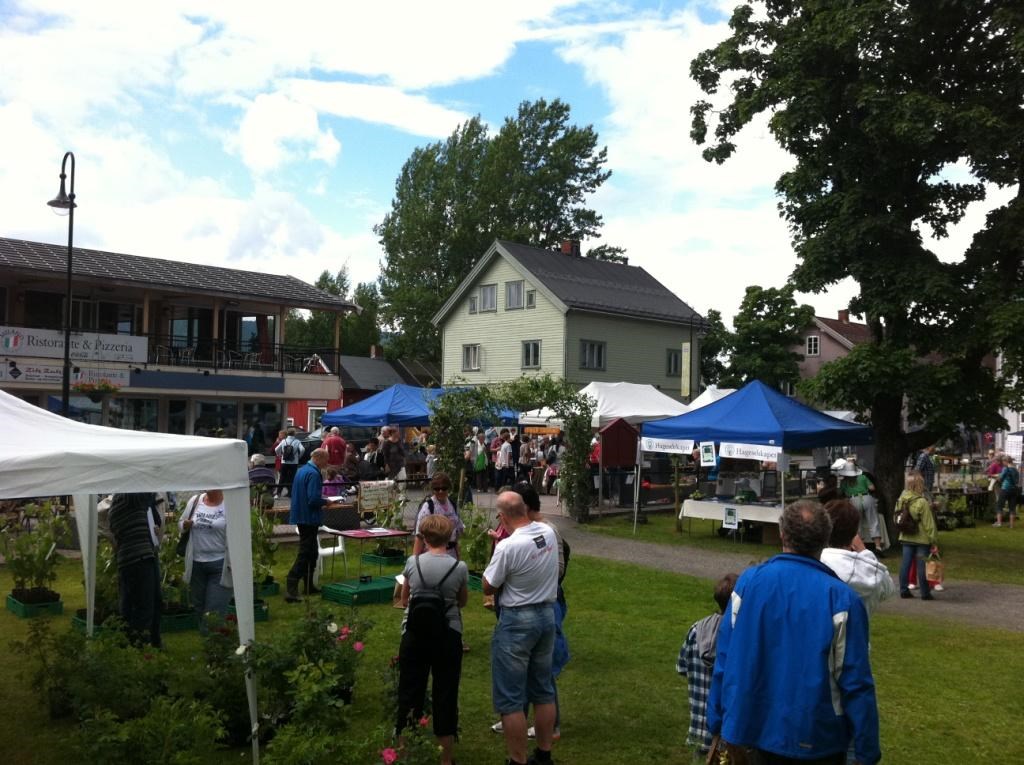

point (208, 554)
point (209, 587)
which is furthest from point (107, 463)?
point (209, 587)

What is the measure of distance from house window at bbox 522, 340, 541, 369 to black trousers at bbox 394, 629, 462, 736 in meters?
34.6

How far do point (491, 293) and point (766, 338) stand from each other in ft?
45.9

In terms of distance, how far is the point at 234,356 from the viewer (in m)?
31.3

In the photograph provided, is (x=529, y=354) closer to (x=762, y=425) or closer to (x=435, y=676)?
(x=762, y=425)

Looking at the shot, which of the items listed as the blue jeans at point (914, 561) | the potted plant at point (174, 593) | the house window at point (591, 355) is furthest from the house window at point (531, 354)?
the potted plant at point (174, 593)

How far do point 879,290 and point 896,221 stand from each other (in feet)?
3.85

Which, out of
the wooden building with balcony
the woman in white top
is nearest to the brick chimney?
the wooden building with balcony

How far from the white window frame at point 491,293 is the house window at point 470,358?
1759mm

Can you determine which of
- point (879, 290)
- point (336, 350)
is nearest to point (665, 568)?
point (879, 290)

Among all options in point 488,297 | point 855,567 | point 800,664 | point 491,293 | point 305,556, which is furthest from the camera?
point 488,297

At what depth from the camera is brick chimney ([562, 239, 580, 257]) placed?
44562 millimetres

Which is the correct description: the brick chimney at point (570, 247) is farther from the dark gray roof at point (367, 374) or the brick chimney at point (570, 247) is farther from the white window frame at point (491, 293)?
the dark gray roof at point (367, 374)

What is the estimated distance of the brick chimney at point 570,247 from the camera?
4456 cm

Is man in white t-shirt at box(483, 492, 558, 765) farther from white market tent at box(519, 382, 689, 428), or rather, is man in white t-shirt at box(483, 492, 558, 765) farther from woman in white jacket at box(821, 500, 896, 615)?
white market tent at box(519, 382, 689, 428)
